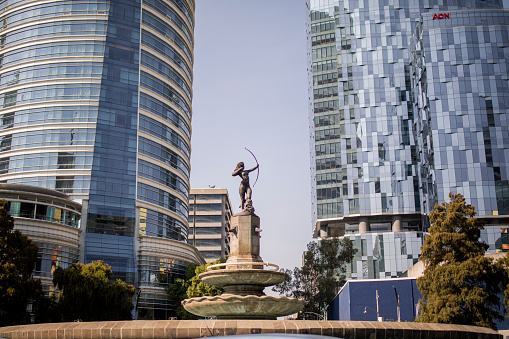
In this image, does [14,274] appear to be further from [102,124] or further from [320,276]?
[320,276]

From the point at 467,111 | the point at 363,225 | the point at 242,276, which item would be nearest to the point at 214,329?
the point at 242,276

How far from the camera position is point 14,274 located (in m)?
31.4

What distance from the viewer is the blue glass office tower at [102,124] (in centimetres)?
5956

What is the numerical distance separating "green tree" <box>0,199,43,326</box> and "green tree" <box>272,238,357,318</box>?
A: 4108 centimetres

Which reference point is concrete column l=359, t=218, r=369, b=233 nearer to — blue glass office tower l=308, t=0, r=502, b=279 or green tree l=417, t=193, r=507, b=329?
blue glass office tower l=308, t=0, r=502, b=279

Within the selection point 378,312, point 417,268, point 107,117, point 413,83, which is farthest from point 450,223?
point 413,83

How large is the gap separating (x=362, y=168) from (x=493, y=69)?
23.1 metres

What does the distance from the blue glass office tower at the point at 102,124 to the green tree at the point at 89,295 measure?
43.2 ft

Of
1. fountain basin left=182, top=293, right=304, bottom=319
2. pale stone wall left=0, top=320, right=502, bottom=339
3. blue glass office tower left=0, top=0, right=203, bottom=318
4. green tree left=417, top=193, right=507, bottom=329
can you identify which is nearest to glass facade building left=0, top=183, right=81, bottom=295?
blue glass office tower left=0, top=0, right=203, bottom=318

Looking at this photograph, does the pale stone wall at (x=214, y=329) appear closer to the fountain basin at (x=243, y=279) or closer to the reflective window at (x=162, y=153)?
the fountain basin at (x=243, y=279)

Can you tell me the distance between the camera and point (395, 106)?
86.0 m

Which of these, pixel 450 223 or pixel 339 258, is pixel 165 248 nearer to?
pixel 339 258

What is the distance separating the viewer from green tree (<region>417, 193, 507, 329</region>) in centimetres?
3056

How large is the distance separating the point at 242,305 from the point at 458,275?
1811 cm
